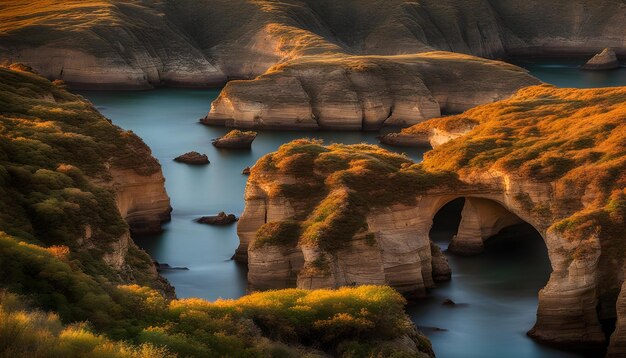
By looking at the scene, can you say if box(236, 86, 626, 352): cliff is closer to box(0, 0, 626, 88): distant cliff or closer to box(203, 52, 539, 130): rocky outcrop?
box(203, 52, 539, 130): rocky outcrop

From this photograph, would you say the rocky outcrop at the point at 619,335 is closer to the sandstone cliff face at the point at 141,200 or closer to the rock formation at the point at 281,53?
the sandstone cliff face at the point at 141,200

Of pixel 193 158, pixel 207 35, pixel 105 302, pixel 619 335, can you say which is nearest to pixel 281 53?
pixel 207 35

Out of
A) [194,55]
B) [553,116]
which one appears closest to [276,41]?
[194,55]

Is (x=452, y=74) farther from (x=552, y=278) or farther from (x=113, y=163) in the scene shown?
(x=552, y=278)

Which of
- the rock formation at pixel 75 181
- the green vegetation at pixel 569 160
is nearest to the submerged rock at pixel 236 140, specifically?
the rock formation at pixel 75 181

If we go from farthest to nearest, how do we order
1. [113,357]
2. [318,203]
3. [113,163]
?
[113,163] → [318,203] → [113,357]

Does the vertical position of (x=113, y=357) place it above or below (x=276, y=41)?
below
